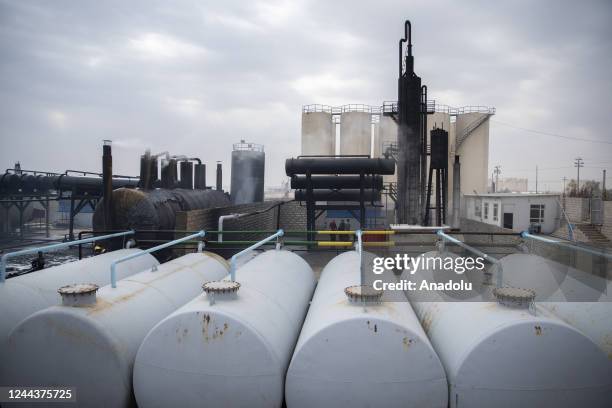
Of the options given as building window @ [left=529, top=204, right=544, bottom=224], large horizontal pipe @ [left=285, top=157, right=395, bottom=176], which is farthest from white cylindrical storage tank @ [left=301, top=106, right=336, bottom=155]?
large horizontal pipe @ [left=285, top=157, right=395, bottom=176]

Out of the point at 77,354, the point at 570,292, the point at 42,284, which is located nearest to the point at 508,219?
the point at 570,292

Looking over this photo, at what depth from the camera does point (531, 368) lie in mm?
3914

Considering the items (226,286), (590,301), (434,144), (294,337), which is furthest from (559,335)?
(434,144)

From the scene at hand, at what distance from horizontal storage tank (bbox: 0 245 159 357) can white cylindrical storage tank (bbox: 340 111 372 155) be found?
36.7 meters

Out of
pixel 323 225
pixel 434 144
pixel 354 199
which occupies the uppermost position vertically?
pixel 434 144

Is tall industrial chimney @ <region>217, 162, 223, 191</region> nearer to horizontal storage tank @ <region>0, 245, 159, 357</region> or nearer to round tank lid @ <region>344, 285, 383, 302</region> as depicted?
horizontal storage tank @ <region>0, 245, 159, 357</region>

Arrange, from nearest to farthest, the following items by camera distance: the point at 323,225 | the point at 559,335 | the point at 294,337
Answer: the point at 559,335, the point at 294,337, the point at 323,225

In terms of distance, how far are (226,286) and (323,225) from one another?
28.1 meters

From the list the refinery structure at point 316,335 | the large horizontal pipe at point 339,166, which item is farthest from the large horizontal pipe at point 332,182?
the refinery structure at point 316,335

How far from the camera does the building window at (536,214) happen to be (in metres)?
30.3

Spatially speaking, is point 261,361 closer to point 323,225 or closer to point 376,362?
point 376,362

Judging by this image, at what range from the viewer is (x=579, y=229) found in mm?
27969

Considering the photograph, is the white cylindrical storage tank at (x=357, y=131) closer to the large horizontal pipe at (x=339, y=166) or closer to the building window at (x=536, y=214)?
the building window at (x=536, y=214)

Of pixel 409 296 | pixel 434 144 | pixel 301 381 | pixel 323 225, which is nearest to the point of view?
pixel 301 381
